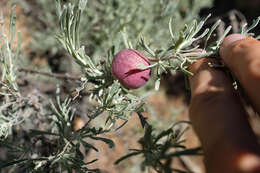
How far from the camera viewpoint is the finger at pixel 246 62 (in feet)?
1.35

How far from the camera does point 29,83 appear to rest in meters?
1.16

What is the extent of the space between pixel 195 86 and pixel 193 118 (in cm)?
8

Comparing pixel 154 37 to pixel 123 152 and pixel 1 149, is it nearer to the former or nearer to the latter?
pixel 123 152

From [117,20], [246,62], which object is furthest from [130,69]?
[117,20]

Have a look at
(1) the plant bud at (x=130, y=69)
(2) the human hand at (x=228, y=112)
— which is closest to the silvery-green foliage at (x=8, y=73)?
(1) the plant bud at (x=130, y=69)

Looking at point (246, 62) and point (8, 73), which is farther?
point (8, 73)

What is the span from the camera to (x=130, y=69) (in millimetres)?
577

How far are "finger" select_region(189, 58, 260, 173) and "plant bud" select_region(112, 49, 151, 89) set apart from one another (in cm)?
13

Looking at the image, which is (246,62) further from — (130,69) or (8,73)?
(8,73)

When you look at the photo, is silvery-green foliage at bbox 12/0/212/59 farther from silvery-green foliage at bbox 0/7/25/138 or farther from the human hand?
the human hand

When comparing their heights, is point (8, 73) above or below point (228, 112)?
above

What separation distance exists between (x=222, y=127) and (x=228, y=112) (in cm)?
3

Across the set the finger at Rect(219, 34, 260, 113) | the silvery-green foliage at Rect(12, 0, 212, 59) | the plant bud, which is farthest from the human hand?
the silvery-green foliage at Rect(12, 0, 212, 59)

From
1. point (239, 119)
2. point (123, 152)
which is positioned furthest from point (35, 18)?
point (239, 119)
